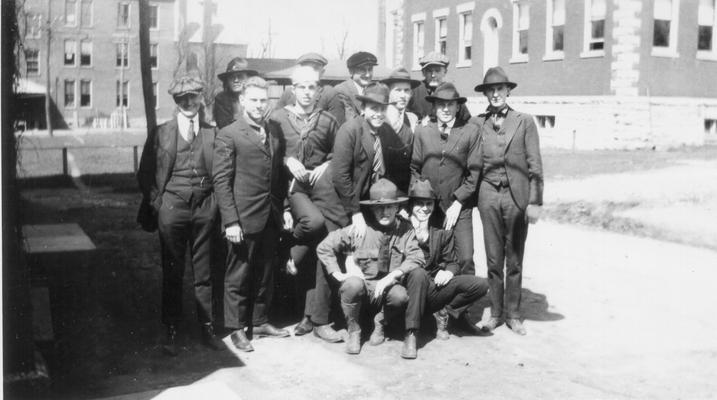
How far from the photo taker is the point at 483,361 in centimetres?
606

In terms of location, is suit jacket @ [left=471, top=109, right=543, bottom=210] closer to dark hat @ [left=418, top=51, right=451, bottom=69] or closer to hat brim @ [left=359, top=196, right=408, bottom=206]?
hat brim @ [left=359, top=196, right=408, bottom=206]

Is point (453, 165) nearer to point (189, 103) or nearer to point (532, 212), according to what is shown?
point (532, 212)

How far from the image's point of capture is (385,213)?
21.0 ft

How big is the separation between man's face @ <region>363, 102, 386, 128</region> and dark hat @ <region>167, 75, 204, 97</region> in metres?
1.38

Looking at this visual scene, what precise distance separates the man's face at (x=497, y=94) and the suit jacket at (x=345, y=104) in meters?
1.30

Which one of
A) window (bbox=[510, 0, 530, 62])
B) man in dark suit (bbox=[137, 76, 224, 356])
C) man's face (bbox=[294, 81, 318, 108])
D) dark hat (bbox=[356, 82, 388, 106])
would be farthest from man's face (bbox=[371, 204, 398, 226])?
window (bbox=[510, 0, 530, 62])

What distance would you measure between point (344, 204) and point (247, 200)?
82 centimetres

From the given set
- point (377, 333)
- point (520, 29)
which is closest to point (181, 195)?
point (377, 333)

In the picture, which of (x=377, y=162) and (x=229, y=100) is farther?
(x=229, y=100)

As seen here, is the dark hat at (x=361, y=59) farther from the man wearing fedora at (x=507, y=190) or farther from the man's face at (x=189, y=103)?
the man's face at (x=189, y=103)

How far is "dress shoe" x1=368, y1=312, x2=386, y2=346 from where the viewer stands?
6438mm

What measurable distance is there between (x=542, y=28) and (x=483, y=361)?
21751 mm

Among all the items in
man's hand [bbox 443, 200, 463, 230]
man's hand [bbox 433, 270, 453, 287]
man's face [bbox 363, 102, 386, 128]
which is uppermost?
man's face [bbox 363, 102, 386, 128]

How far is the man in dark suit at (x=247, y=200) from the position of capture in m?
6.19
